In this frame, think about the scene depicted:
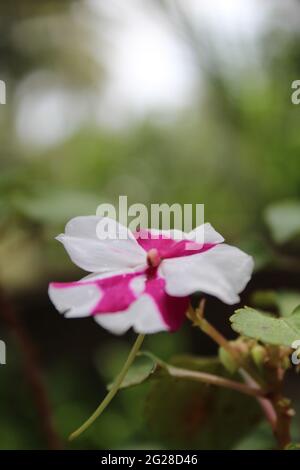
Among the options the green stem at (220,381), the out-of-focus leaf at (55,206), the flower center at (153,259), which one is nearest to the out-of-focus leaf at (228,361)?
the green stem at (220,381)

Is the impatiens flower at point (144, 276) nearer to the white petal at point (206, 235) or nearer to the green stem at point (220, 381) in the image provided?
the white petal at point (206, 235)

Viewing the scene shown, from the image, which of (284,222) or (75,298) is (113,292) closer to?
(75,298)

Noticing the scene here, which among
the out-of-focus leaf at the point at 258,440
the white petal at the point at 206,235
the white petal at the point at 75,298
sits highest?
the white petal at the point at 206,235

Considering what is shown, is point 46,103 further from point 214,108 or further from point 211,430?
point 211,430

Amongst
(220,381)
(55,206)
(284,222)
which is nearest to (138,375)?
(220,381)

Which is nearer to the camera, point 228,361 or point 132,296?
point 132,296
